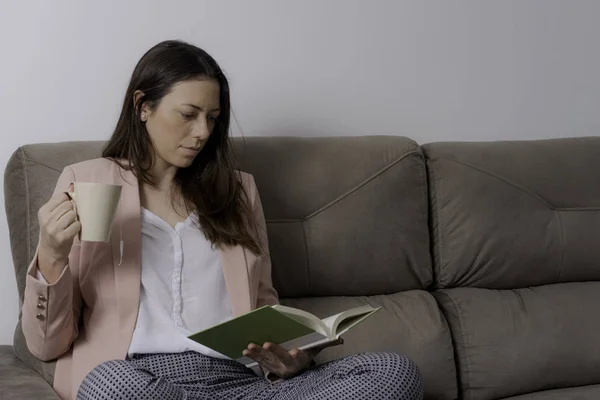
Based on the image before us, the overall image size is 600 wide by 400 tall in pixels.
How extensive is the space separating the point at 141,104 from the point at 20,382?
660 millimetres

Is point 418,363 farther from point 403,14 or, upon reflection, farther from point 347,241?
point 403,14

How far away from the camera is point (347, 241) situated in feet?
7.61

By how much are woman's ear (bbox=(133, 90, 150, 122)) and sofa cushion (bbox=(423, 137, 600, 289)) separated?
2.73 ft

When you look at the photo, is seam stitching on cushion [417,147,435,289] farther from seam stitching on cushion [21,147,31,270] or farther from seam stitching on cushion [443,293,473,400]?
seam stitching on cushion [21,147,31,270]

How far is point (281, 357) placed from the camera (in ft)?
5.98

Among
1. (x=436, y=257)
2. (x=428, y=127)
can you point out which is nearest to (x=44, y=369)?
(x=436, y=257)

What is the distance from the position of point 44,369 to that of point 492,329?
3.67ft

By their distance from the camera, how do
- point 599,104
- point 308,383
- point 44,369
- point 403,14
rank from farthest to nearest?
point 599,104
point 403,14
point 44,369
point 308,383

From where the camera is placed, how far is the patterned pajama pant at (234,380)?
168cm

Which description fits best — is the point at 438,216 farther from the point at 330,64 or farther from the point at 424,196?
the point at 330,64

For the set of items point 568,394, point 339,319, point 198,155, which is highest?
point 198,155

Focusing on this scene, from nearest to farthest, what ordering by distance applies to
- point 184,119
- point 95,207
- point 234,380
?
point 95,207 < point 234,380 < point 184,119

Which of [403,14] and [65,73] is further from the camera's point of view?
[403,14]

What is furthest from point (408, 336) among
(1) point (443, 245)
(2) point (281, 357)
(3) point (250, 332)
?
(3) point (250, 332)
